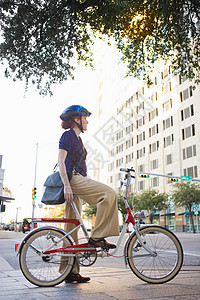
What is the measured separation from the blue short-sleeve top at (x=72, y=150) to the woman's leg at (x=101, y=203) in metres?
0.25

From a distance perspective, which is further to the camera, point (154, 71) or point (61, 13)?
point (154, 71)

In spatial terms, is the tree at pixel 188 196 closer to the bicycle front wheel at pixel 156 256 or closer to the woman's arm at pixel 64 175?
the bicycle front wheel at pixel 156 256

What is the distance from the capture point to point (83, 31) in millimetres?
9469

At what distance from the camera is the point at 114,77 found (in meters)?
84.6

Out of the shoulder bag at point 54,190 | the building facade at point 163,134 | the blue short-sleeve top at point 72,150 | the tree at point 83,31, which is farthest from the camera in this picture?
the building facade at point 163,134

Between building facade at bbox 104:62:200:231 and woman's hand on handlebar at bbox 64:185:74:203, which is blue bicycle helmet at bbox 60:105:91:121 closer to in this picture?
woman's hand on handlebar at bbox 64:185:74:203

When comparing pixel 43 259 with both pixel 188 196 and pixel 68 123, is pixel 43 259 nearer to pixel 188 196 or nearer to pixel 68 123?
pixel 68 123

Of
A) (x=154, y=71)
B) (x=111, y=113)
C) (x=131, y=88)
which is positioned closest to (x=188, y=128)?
(x=131, y=88)

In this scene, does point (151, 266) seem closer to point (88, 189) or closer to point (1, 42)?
point (88, 189)

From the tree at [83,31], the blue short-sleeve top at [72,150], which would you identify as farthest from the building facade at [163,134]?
the blue short-sleeve top at [72,150]

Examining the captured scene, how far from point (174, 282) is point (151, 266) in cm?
35

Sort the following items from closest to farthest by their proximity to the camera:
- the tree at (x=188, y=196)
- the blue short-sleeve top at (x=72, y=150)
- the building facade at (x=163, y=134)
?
the blue short-sleeve top at (x=72, y=150)
the tree at (x=188, y=196)
the building facade at (x=163, y=134)

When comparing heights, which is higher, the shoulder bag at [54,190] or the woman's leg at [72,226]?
the shoulder bag at [54,190]

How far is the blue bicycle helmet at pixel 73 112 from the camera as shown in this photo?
4.39m
